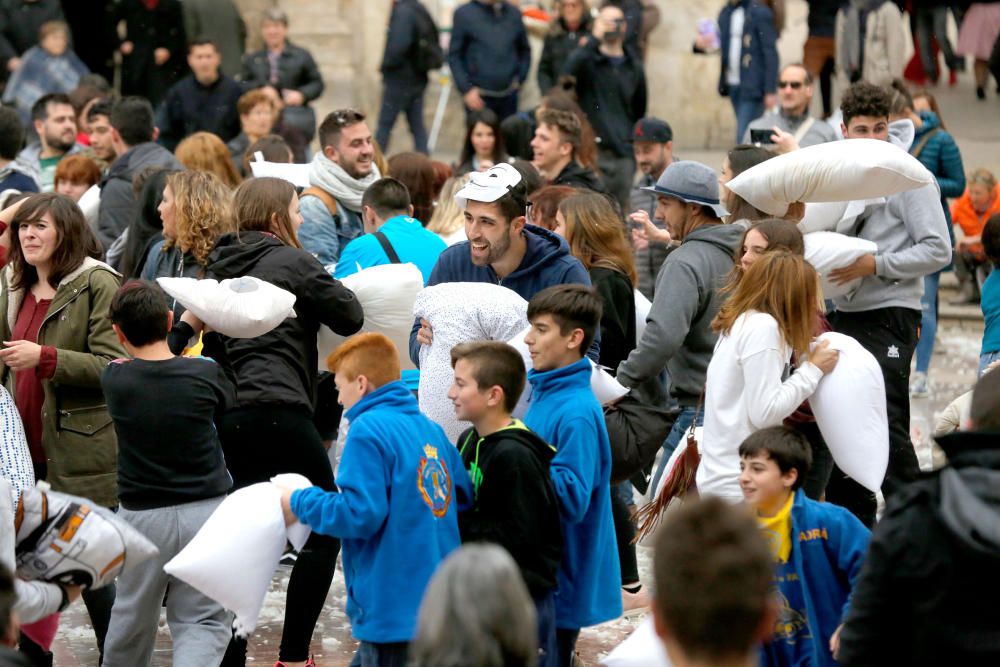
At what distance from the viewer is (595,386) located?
18.1 ft

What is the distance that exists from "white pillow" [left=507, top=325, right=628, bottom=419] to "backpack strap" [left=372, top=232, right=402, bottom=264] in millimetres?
1356

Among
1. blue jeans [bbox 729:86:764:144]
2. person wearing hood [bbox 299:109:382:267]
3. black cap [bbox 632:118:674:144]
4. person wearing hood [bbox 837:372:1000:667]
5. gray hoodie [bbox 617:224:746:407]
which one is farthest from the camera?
blue jeans [bbox 729:86:764:144]

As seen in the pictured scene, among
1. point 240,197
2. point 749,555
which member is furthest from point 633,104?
point 749,555

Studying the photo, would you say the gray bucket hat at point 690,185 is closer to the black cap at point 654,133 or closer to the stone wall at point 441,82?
the black cap at point 654,133

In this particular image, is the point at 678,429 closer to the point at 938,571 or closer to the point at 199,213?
the point at 199,213

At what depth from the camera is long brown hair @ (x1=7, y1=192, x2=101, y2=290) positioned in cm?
589

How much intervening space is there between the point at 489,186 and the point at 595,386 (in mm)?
891

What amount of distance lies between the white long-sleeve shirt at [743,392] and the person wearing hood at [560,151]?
3378 mm

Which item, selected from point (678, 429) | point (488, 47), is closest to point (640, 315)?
point (678, 429)

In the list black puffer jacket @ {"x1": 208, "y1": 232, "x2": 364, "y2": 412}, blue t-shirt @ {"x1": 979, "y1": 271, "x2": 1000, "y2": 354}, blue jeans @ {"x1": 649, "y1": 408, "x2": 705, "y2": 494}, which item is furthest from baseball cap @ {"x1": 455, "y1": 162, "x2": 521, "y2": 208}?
blue t-shirt @ {"x1": 979, "y1": 271, "x2": 1000, "y2": 354}

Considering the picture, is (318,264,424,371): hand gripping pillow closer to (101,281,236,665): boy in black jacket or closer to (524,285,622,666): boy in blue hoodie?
(101,281,236,665): boy in black jacket

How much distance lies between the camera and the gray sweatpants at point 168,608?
518 cm

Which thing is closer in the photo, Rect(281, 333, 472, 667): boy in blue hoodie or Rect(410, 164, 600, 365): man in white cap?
Rect(281, 333, 472, 667): boy in blue hoodie

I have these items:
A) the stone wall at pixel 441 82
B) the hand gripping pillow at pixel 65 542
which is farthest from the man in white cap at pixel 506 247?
the stone wall at pixel 441 82
